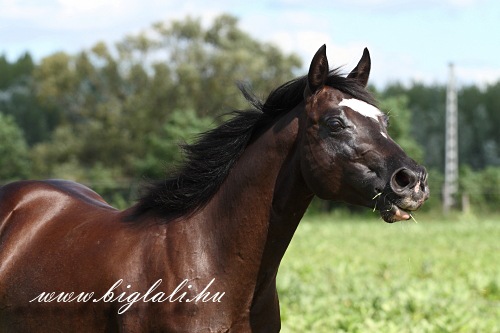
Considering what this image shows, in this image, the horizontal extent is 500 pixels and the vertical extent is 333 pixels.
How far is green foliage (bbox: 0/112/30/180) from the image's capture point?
3819 cm

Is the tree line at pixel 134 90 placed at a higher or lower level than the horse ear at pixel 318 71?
lower

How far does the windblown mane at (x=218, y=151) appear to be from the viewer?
420cm

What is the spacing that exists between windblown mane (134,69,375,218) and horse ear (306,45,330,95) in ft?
0.35

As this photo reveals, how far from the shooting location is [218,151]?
424 centimetres

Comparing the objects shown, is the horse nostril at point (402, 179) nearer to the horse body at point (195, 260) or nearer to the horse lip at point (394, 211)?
the horse lip at point (394, 211)

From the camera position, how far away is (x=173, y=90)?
4322 cm

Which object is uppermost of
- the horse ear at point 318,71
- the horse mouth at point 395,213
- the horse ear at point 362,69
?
the horse ear at point 318,71

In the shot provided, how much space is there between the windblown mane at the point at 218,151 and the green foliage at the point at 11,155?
34.4 metres

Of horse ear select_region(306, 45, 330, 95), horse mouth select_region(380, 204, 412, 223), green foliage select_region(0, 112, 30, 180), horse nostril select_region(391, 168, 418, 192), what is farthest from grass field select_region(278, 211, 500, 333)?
green foliage select_region(0, 112, 30, 180)

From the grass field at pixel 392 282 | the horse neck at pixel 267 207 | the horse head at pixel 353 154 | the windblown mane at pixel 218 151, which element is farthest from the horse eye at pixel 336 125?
the grass field at pixel 392 282

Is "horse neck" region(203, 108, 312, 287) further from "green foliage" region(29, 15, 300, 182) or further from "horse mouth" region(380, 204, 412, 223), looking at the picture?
"green foliage" region(29, 15, 300, 182)

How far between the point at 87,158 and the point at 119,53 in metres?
5.82

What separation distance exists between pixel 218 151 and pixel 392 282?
6.73 meters

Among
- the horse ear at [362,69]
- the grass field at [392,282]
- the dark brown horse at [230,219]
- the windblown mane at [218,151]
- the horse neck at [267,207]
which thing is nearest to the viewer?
the dark brown horse at [230,219]
